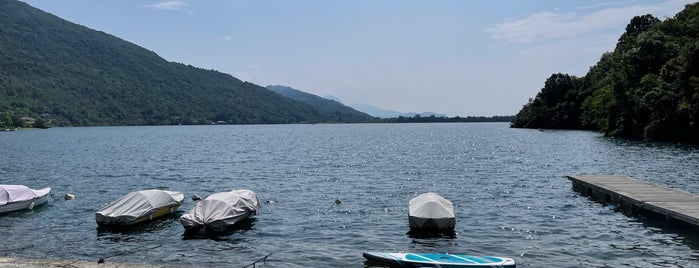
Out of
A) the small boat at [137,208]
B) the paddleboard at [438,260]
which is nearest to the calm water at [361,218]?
the small boat at [137,208]

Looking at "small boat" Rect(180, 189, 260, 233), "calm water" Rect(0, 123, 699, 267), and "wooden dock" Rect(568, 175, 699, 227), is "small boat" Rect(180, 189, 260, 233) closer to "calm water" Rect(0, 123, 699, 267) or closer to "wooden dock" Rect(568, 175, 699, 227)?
"calm water" Rect(0, 123, 699, 267)

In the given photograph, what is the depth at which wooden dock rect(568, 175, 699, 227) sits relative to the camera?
2784cm

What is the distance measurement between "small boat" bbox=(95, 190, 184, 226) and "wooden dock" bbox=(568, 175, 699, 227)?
29.2m

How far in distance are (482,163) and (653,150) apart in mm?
27116

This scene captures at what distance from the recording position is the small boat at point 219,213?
2748 cm

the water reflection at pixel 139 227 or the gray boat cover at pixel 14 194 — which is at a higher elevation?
the gray boat cover at pixel 14 194

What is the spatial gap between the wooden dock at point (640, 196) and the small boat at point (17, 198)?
39.9 m

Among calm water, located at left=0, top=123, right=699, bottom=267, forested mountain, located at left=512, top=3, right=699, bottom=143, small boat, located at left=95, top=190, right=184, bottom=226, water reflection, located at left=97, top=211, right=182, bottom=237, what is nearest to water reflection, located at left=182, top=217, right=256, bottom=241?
calm water, located at left=0, top=123, right=699, bottom=267

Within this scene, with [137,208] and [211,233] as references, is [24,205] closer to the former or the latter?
[137,208]

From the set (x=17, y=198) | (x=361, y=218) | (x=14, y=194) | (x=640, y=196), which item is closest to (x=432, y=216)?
(x=361, y=218)

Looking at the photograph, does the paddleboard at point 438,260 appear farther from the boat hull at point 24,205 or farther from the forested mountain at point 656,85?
the forested mountain at point 656,85

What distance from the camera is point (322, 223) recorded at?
30766 millimetres

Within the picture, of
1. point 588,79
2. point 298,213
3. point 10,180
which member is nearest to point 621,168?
point 298,213

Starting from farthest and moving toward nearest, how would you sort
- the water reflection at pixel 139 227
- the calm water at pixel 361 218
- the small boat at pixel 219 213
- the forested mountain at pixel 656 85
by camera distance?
the forested mountain at pixel 656 85 → the water reflection at pixel 139 227 → the small boat at pixel 219 213 → the calm water at pixel 361 218
